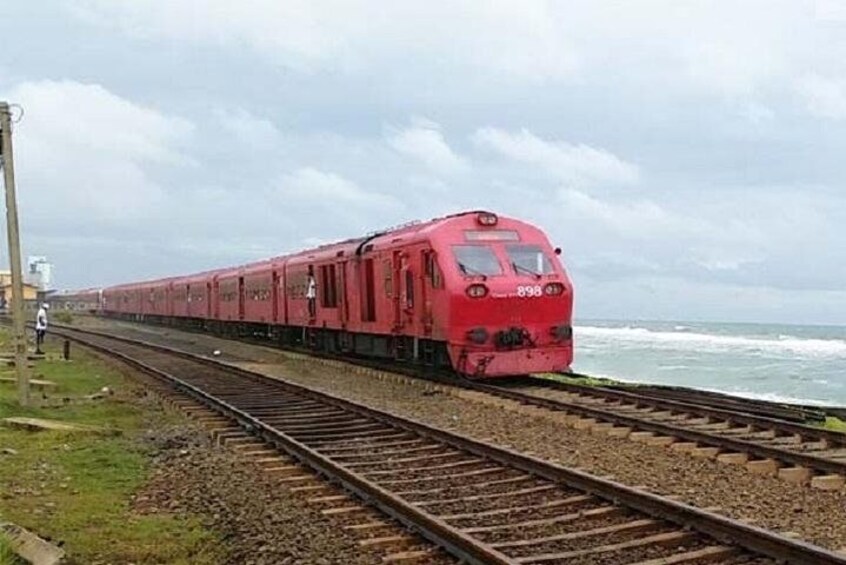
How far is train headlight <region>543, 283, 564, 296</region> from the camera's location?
17109 mm

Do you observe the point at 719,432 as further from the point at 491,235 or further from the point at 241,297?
the point at 241,297

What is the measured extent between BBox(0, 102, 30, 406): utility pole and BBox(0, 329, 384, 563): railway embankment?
919 mm

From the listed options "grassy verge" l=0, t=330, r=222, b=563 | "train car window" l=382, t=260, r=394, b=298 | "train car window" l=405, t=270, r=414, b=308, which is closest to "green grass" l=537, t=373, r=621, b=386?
"train car window" l=405, t=270, r=414, b=308

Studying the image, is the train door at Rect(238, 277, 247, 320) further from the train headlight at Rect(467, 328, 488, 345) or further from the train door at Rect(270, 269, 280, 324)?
the train headlight at Rect(467, 328, 488, 345)

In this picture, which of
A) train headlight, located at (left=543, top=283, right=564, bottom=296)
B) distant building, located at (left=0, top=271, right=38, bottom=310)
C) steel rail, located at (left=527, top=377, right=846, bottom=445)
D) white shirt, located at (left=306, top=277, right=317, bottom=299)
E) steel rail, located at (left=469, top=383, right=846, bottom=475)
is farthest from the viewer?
distant building, located at (left=0, top=271, right=38, bottom=310)

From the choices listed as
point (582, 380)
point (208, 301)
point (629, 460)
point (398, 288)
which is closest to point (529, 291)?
point (398, 288)

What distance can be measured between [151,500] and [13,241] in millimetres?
7162

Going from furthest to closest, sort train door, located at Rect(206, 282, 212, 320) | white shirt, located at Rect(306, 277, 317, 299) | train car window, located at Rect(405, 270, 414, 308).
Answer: train door, located at Rect(206, 282, 212, 320) → white shirt, located at Rect(306, 277, 317, 299) → train car window, located at Rect(405, 270, 414, 308)

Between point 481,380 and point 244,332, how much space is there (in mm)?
21961

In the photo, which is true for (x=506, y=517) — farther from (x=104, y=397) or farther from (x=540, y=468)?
(x=104, y=397)

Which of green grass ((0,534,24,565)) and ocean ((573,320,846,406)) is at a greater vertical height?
green grass ((0,534,24,565))

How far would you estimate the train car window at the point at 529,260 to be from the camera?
17.4 metres

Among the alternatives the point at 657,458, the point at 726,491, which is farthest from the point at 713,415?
the point at 726,491

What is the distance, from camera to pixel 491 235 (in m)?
17.6
